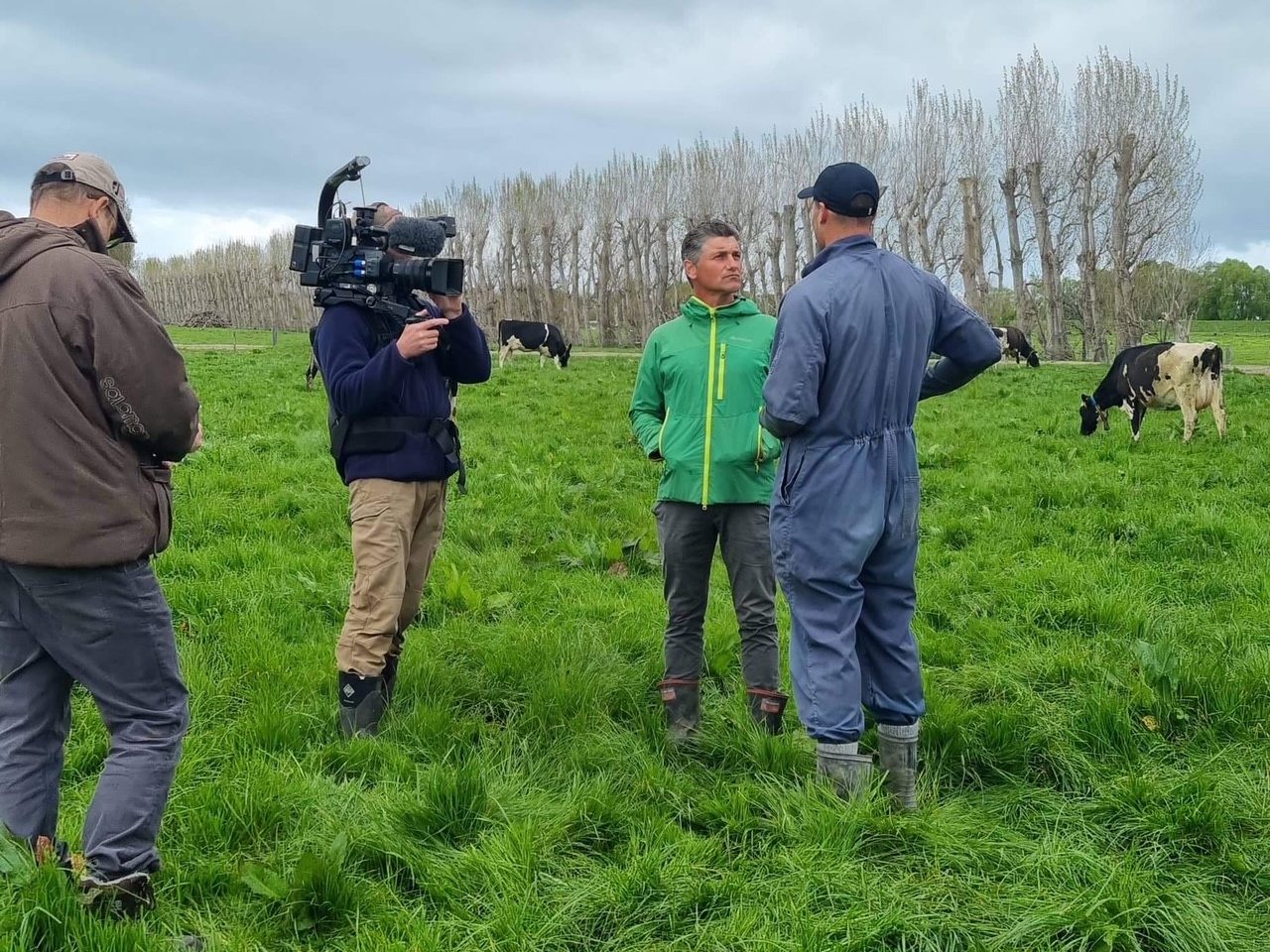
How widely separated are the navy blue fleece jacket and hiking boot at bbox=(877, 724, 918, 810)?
210 cm

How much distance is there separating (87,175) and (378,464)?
1542mm

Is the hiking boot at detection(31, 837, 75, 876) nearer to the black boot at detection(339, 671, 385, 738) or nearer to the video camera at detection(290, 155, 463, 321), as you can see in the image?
the black boot at detection(339, 671, 385, 738)

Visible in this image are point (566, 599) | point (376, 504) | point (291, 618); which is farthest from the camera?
point (566, 599)

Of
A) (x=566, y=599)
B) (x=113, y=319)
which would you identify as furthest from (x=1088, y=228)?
(x=113, y=319)

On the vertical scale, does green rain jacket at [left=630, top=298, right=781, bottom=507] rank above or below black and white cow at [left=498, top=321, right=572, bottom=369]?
below

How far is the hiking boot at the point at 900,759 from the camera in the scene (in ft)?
11.5

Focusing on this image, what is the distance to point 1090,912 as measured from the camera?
2.66m

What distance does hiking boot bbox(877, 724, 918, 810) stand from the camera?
351 centimetres

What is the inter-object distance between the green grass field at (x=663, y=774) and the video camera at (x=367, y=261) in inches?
70.4

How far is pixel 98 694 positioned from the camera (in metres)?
2.68

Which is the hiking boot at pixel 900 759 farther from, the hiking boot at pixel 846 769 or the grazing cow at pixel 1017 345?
the grazing cow at pixel 1017 345

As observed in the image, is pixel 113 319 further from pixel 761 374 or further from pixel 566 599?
pixel 566 599

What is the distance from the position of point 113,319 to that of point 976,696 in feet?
12.9

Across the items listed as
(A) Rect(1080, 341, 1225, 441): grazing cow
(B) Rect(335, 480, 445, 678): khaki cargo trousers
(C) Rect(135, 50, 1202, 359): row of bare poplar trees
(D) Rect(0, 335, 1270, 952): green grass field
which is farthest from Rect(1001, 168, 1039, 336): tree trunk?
(B) Rect(335, 480, 445, 678): khaki cargo trousers
